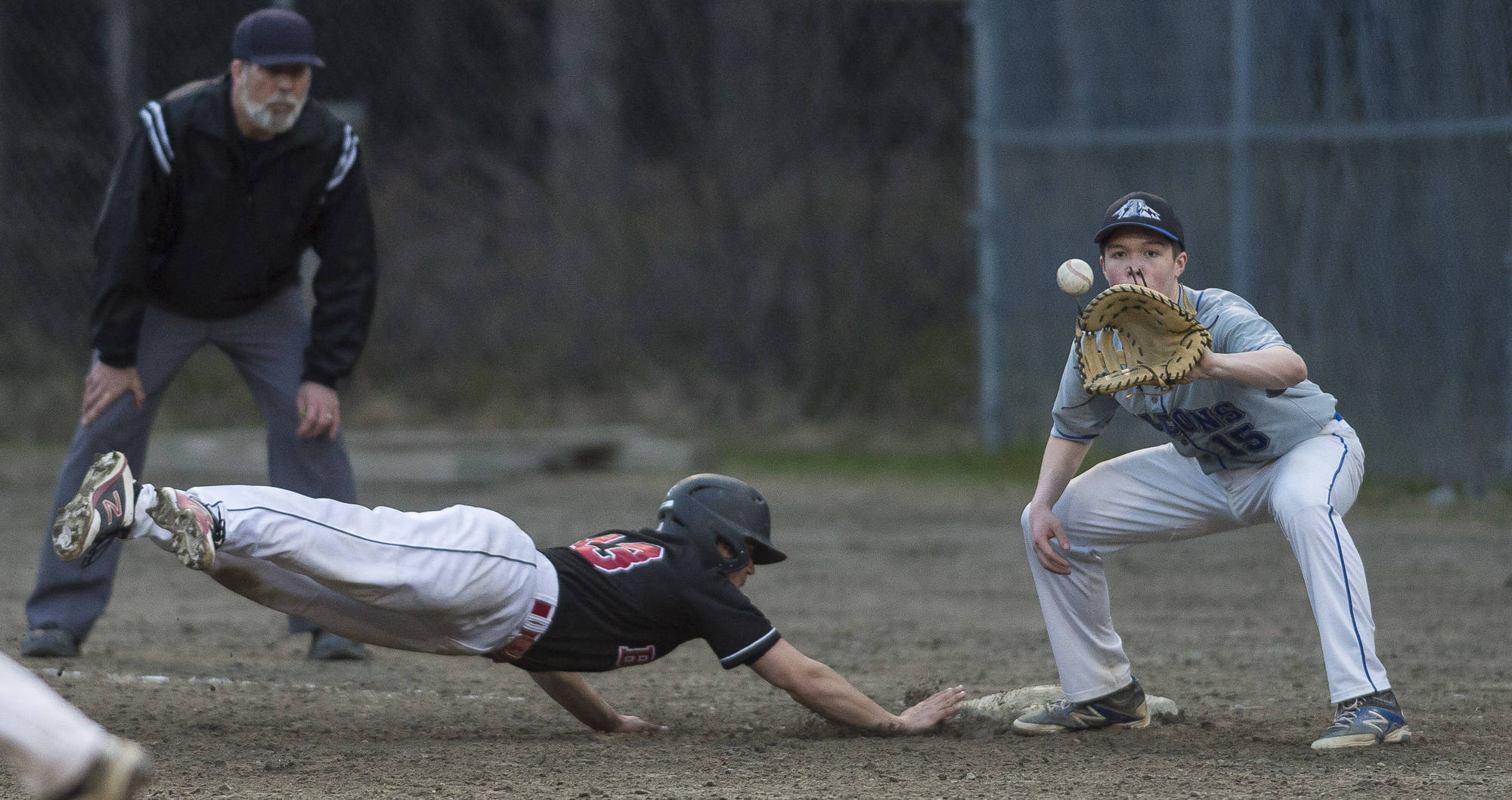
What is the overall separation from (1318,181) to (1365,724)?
585 cm

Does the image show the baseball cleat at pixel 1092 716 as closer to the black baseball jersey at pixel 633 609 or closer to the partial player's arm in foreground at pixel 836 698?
the partial player's arm in foreground at pixel 836 698

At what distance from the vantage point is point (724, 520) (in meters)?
4.33

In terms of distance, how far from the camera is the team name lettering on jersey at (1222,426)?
14.0ft

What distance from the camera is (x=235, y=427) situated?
11625 millimetres

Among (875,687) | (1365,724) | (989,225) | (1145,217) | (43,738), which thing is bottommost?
(875,687)

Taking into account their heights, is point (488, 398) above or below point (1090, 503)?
below

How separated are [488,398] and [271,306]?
6789 mm

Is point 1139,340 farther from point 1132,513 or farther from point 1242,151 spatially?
point 1242,151

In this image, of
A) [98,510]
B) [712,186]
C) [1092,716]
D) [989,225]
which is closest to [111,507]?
[98,510]

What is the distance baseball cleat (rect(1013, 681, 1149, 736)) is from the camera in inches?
177

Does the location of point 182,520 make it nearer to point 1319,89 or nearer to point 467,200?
point 1319,89

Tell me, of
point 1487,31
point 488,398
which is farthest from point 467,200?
point 1487,31

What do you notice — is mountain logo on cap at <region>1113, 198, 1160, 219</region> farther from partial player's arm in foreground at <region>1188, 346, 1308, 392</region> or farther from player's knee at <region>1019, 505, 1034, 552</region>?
player's knee at <region>1019, 505, 1034, 552</region>

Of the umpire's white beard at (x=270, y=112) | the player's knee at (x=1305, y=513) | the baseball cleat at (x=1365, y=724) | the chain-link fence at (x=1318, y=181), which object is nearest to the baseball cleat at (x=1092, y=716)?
the baseball cleat at (x=1365, y=724)
